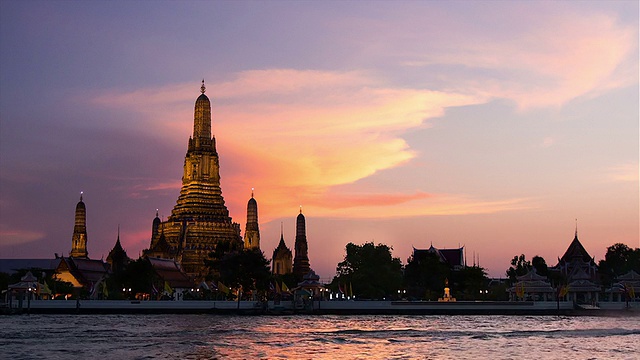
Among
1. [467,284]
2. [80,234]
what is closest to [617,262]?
[467,284]

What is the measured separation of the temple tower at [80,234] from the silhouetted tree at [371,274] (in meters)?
53.1

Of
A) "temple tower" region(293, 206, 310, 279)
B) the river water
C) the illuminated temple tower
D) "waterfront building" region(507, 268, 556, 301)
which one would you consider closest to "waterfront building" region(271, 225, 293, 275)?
"temple tower" region(293, 206, 310, 279)

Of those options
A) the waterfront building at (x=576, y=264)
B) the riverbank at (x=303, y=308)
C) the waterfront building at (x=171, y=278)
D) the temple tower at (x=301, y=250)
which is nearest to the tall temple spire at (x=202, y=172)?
the waterfront building at (x=171, y=278)

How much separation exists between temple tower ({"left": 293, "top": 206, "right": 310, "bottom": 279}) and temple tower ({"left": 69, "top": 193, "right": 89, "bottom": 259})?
1621 inches

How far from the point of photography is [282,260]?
165625 millimetres

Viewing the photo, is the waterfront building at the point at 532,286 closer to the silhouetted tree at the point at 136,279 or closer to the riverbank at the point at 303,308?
the riverbank at the point at 303,308

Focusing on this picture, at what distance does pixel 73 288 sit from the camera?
104 metres

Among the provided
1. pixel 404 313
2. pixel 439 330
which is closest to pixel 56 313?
pixel 404 313

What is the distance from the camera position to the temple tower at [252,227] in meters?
147

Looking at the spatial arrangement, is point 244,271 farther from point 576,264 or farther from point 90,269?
point 576,264

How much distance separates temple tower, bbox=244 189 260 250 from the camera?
146625mm

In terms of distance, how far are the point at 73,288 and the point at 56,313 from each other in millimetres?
21914

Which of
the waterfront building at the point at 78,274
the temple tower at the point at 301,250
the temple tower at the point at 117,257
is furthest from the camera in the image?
the temple tower at the point at 301,250

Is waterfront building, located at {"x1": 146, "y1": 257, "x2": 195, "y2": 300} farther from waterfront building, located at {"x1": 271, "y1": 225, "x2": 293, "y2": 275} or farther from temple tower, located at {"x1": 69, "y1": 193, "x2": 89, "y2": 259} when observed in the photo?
waterfront building, located at {"x1": 271, "y1": 225, "x2": 293, "y2": 275}
